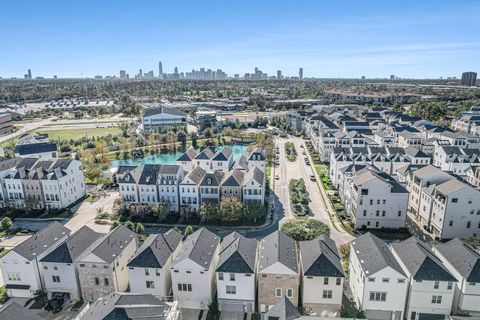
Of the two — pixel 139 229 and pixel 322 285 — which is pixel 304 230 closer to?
pixel 322 285

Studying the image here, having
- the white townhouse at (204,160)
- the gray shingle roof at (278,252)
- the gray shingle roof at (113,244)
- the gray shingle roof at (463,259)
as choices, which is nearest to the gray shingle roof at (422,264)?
the gray shingle roof at (463,259)

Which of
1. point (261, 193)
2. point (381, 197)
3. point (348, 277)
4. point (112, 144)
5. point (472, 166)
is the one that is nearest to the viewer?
point (348, 277)

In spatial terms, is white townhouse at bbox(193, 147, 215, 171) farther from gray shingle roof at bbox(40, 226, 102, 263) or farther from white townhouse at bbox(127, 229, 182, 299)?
white townhouse at bbox(127, 229, 182, 299)

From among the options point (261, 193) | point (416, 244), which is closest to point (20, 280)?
point (261, 193)

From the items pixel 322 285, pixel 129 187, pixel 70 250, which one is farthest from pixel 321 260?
pixel 129 187

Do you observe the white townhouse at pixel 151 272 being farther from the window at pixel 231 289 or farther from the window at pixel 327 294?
the window at pixel 327 294

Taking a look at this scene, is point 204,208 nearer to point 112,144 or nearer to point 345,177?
point 345,177

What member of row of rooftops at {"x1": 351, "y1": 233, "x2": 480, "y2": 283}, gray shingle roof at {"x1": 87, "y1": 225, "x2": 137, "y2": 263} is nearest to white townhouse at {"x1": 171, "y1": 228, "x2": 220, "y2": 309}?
gray shingle roof at {"x1": 87, "y1": 225, "x2": 137, "y2": 263}
